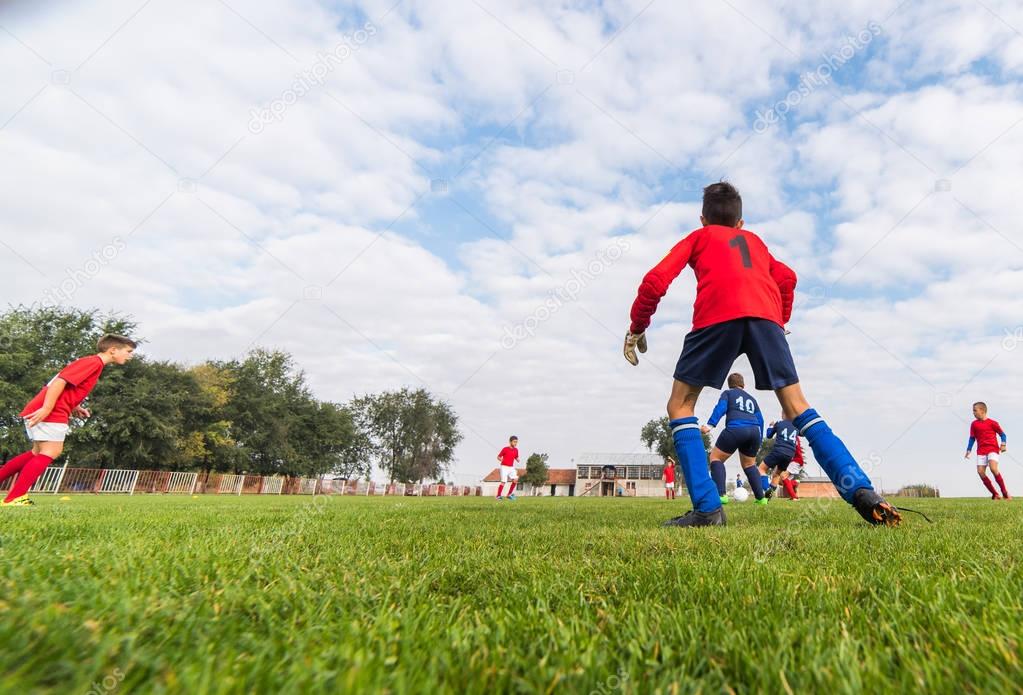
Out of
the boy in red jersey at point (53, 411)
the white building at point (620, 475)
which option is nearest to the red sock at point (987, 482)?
the boy in red jersey at point (53, 411)

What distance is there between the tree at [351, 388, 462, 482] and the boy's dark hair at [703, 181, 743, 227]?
64.7m

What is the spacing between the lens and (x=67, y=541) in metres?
2.89

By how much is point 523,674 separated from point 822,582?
133 cm

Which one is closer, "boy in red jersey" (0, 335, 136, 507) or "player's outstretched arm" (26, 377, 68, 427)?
"player's outstretched arm" (26, 377, 68, 427)

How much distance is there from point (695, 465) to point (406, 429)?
217ft

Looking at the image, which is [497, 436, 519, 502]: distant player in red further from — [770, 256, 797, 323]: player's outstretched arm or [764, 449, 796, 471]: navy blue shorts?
[770, 256, 797, 323]: player's outstretched arm

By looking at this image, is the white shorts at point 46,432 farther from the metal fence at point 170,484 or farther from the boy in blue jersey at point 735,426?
the metal fence at point 170,484

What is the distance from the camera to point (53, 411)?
301 inches

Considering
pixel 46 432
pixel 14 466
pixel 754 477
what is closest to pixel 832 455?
pixel 754 477

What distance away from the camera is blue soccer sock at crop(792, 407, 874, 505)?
13.8 feet

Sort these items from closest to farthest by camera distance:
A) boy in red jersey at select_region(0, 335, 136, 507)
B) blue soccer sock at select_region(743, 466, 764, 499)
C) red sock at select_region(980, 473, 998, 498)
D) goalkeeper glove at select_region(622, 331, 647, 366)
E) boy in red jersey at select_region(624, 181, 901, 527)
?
boy in red jersey at select_region(624, 181, 901, 527), goalkeeper glove at select_region(622, 331, 647, 366), boy in red jersey at select_region(0, 335, 136, 507), blue soccer sock at select_region(743, 466, 764, 499), red sock at select_region(980, 473, 998, 498)

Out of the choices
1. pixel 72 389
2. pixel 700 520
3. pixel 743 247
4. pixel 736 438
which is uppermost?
pixel 743 247

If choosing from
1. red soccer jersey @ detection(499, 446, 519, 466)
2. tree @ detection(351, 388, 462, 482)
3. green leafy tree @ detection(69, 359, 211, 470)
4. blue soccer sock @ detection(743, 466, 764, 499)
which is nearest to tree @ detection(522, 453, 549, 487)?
tree @ detection(351, 388, 462, 482)

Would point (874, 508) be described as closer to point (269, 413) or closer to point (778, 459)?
point (778, 459)
